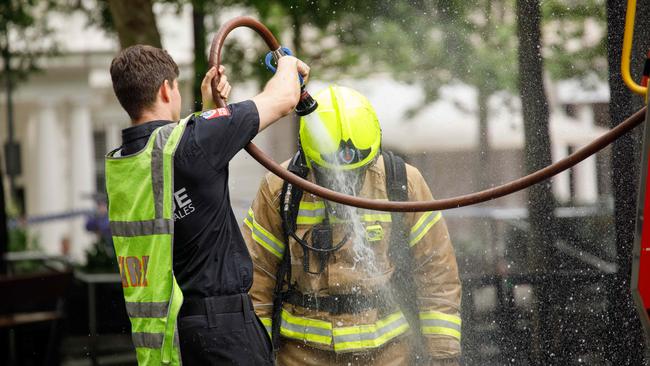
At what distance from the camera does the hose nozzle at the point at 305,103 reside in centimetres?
365

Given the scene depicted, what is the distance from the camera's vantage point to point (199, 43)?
8.25m

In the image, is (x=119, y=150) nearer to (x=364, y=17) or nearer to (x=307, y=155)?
(x=307, y=155)

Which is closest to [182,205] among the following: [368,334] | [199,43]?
[368,334]

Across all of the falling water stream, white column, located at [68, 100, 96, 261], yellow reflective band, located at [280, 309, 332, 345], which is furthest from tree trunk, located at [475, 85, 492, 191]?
white column, located at [68, 100, 96, 261]

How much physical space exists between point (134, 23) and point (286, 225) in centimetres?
345

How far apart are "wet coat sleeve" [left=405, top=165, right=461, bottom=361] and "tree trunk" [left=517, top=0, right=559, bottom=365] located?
1271 millimetres

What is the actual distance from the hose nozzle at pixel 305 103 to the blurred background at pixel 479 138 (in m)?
1.64

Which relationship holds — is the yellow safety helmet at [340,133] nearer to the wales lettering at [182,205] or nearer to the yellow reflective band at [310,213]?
the yellow reflective band at [310,213]

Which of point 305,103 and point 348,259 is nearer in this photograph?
point 305,103

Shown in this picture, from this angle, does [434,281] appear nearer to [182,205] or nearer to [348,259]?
[348,259]

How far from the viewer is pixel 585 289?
4.99 m

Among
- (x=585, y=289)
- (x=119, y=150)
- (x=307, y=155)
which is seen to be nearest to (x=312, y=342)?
(x=307, y=155)

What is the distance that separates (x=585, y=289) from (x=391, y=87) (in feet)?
18.7

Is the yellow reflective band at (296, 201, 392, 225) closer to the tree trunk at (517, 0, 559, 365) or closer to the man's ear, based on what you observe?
the man's ear
